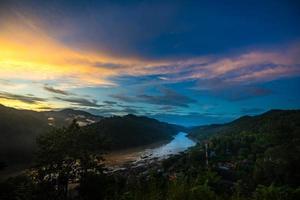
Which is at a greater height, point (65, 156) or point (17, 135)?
point (17, 135)

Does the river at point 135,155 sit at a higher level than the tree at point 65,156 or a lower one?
lower

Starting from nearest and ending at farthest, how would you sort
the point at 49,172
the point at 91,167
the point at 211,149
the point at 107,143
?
1. the point at 49,172
2. the point at 91,167
3. the point at 107,143
4. the point at 211,149

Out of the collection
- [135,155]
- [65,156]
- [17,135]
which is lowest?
[135,155]

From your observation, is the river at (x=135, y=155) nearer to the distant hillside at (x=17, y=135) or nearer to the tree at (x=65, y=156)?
the distant hillside at (x=17, y=135)

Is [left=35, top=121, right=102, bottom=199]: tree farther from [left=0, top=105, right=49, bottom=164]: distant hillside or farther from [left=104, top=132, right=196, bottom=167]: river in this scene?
[left=0, top=105, right=49, bottom=164]: distant hillside

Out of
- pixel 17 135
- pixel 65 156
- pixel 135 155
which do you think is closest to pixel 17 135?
pixel 17 135

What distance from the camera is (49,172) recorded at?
770 inches

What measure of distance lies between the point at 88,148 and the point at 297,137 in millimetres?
44067

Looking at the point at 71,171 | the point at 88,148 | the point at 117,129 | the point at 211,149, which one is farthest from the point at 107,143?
the point at 117,129

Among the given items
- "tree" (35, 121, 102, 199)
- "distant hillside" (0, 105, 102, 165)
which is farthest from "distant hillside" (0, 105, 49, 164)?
"tree" (35, 121, 102, 199)

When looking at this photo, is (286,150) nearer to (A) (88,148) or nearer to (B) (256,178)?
(B) (256,178)

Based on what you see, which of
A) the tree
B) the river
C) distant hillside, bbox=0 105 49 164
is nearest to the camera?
A: the tree

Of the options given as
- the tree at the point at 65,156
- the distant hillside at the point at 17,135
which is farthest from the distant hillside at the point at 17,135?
the tree at the point at 65,156

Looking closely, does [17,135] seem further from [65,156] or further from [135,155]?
[65,156]
